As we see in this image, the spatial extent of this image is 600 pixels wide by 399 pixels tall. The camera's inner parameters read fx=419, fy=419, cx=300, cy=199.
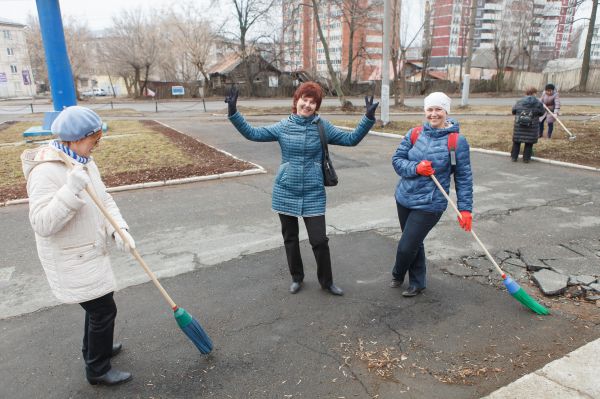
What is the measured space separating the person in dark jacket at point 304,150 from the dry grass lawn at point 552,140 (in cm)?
805

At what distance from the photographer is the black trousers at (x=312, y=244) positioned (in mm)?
3639

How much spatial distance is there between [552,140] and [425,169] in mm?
10625

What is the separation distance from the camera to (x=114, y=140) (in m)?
13.1

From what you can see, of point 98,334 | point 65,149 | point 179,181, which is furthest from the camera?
point 179,181

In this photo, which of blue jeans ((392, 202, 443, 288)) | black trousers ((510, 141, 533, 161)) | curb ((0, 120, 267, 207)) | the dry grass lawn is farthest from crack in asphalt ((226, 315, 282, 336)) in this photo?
the dry grass lawn

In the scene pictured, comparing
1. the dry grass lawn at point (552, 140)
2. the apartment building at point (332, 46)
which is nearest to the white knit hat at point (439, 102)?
the dry grass lawn at point (552, 140)

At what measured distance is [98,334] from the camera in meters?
2.62

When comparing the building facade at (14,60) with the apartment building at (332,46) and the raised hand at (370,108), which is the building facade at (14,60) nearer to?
the apartment building at (332,46)

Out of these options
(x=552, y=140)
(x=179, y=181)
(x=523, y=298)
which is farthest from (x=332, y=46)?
(x=523, y=298)

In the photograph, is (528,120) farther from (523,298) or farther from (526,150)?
(523,298)

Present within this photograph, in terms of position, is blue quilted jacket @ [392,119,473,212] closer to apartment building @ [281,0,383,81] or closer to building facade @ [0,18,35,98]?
apartment building @ [281,0,383,81]

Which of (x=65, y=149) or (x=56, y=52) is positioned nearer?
(x=65, y=149)

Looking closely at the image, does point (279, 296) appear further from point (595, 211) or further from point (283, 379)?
point (595, 211)

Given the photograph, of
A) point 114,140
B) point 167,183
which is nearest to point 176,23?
point 114,140
